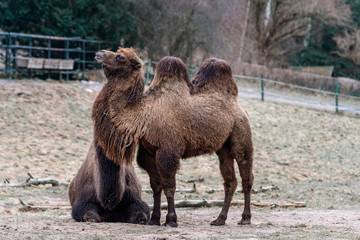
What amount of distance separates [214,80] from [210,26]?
82.1ft

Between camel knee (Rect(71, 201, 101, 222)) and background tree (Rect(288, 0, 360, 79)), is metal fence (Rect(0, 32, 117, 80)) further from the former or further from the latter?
background tree (Rect(288, 0, 360, 79))

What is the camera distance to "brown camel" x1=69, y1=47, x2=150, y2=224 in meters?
7.37

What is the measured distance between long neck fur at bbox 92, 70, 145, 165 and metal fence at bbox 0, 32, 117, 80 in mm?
15119

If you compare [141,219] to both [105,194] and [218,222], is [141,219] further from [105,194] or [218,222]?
[218,222]

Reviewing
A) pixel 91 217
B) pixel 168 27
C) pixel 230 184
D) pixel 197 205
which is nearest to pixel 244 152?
pixel 230 184

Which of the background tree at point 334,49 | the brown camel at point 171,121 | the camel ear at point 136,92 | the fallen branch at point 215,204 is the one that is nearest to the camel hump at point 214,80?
the brown camel at point 171,121

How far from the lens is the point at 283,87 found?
30.8m

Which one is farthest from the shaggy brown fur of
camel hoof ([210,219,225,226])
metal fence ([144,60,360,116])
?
metal fence ([144,60,360,116])

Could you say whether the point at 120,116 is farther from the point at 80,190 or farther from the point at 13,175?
the point at 13,175

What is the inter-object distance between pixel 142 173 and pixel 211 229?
656 cm

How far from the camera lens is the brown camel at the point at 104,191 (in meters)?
7.37

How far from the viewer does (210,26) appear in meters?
32.8

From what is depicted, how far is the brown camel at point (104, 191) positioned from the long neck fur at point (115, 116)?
12 millimetres

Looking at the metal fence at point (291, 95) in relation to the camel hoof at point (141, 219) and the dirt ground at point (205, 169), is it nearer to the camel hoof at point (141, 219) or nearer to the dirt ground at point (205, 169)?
the dirt ground at point (205, 169)
